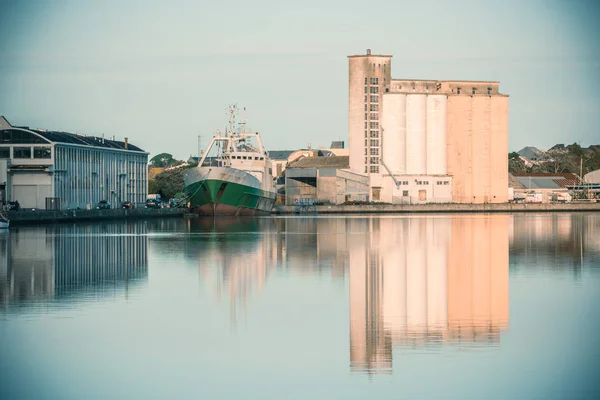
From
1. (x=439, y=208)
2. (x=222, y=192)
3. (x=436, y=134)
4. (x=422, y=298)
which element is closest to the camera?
(x=422, y=298)

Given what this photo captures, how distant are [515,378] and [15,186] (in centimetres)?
7177

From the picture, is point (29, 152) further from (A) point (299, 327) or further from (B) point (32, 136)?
(A) point (299, 327)

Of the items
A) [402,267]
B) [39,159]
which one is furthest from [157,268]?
[39,159]

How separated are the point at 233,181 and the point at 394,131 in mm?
39021

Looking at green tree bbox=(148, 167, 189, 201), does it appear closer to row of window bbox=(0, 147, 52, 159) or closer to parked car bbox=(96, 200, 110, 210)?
parked car bbox=(96, 200, 110, 210)

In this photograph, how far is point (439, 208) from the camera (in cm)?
11688

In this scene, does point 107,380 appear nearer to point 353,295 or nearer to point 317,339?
point 317,339

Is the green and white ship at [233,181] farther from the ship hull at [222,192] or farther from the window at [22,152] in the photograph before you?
the window at [22,152]

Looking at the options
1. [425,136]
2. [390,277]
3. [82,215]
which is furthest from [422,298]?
[425,136]

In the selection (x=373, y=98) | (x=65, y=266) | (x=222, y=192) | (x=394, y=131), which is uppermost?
(x=373, y=98)

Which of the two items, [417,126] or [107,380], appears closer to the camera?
[107,380]

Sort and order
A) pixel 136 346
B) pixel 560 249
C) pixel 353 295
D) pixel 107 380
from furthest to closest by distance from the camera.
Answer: pixel 560 249 → pixel 353 295 → pixel 136 346 → pixel 107 380

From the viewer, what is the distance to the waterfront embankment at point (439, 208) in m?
113

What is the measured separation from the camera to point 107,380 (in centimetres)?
1400
